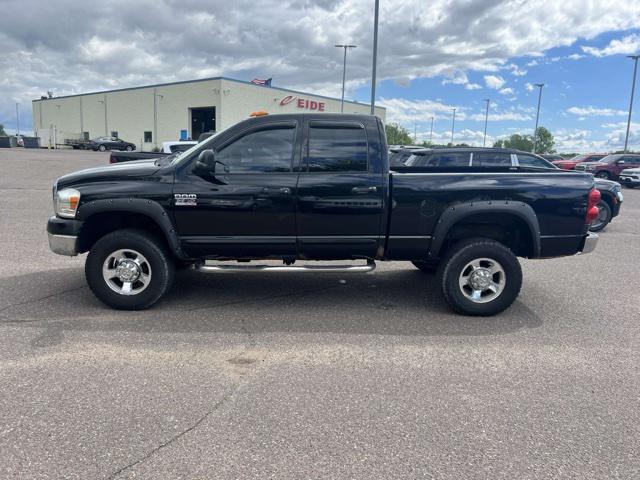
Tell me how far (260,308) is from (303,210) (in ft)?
3.73

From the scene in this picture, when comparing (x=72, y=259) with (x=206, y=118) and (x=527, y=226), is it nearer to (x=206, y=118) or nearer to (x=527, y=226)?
(x=527, y=226)

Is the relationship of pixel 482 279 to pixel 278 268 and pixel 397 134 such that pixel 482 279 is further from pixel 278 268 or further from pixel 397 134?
pixel 397 134

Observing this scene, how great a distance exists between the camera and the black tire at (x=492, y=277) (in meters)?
4.89

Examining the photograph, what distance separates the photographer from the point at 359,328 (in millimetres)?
4605

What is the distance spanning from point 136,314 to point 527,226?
3975mm

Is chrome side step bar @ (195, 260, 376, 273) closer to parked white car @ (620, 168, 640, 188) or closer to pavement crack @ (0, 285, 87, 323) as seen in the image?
pavement crack @ (0, 285, 87, 323)

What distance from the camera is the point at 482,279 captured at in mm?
4965

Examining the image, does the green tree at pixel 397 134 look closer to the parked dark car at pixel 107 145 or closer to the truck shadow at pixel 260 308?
the parked dark car at pixel 107 145

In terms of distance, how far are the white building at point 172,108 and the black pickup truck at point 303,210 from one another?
140ft

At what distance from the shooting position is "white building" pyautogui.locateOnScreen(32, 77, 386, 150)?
52531 mm

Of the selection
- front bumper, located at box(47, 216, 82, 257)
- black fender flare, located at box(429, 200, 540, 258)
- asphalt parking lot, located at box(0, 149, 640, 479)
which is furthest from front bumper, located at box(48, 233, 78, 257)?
black fender flare, located at box(429, 200, 540, 258)

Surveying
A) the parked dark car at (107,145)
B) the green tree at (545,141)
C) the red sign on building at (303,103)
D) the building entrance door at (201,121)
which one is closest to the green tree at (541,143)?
the green tree at (545,141)

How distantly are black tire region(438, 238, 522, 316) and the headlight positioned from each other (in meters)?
3.65

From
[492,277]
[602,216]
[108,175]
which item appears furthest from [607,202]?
[108,175]
